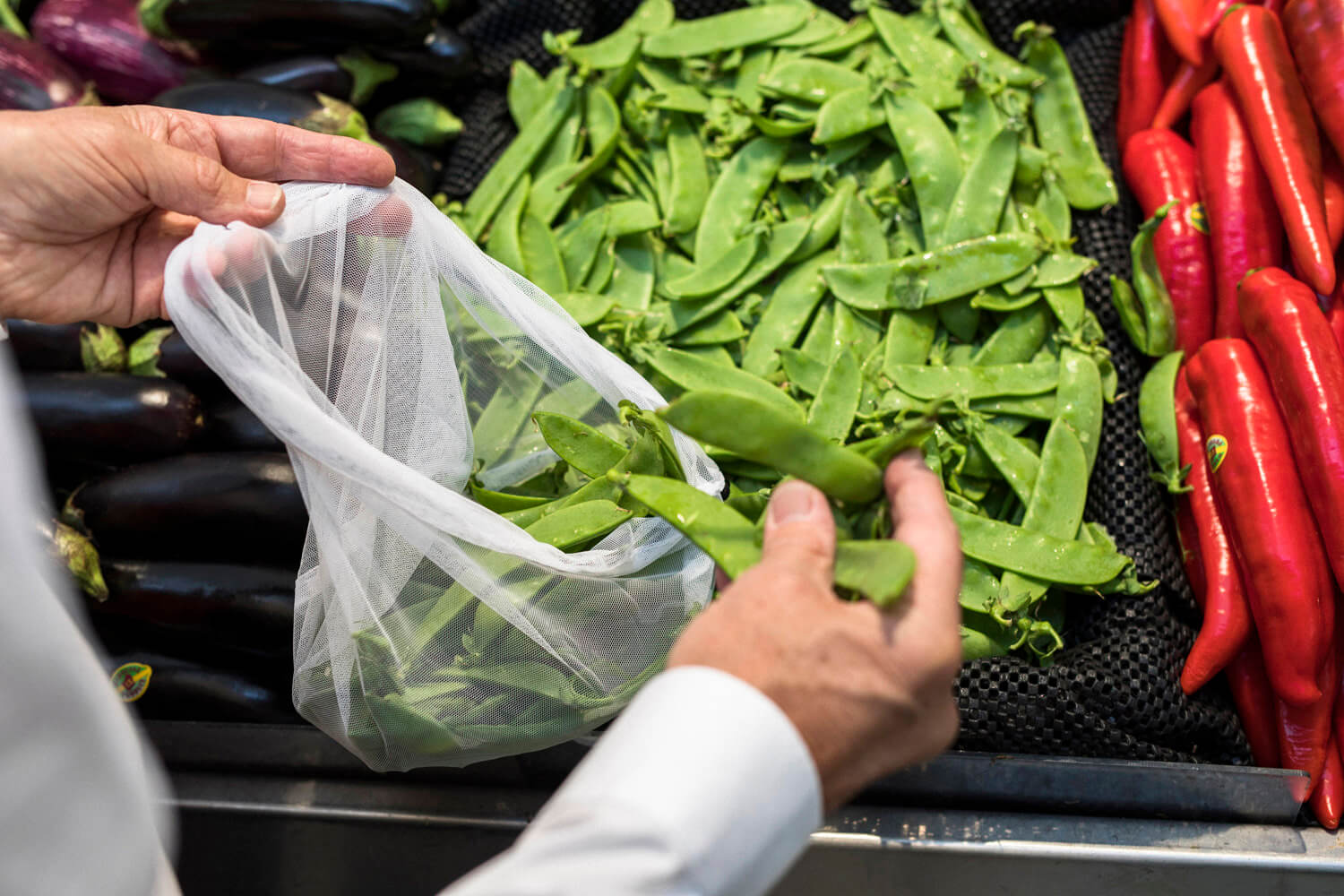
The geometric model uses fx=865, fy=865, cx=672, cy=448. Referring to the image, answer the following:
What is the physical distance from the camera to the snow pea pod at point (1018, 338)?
72.7 inches

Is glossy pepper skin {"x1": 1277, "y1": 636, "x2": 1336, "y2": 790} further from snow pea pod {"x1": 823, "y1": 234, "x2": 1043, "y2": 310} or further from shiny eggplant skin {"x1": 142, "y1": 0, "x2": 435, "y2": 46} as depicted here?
shiny eggplant skin {"x1": 142, "y1": 0, "x2": 435, "y2": 46}

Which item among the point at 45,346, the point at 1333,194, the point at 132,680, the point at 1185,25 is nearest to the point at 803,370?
the point at 1333,194

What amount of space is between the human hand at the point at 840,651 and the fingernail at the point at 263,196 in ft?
2.81

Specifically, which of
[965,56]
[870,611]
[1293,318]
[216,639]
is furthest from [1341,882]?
[216,639]

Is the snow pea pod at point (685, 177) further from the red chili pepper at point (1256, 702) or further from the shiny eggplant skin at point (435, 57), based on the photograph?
the red chili pepper at point (1256, 702)

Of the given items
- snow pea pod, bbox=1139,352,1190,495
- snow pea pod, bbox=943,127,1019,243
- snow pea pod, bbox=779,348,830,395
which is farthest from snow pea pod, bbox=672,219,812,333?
snow pea pod, bbox=1139,352,1190,495

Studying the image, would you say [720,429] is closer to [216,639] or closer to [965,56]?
[216,639]

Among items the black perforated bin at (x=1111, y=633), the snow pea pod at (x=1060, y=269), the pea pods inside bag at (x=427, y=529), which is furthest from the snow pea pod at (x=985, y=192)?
the pea pods inside bag at (x=427, y=529)

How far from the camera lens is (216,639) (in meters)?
1.70

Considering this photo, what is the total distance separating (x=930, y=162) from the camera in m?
1.93

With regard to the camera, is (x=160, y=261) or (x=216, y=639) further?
(x=216, y=639)

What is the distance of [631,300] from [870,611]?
1.29 meters

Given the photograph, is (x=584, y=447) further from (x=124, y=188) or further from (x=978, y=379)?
(x=978, y=379)

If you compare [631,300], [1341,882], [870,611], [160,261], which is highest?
[870,611]
